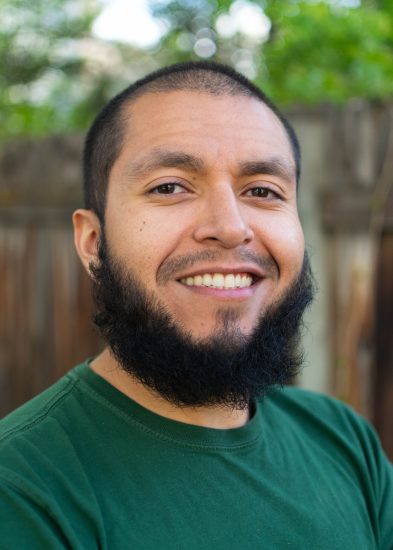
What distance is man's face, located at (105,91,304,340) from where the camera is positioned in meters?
2.08

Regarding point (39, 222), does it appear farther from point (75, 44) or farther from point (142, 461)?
point (75, 44)

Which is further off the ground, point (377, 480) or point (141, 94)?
point (141, 94)

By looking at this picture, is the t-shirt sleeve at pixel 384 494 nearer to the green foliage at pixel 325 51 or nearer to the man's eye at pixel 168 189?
the man's eye at pixel 168 189

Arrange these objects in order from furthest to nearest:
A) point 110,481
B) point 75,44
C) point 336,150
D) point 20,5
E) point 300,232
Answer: point 75,44
point 20,5
point 336,150
point 300,232
point 110,481

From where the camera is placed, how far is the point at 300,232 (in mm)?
2303

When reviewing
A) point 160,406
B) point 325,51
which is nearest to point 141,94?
point 160,406

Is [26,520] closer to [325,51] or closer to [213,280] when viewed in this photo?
[213,280]

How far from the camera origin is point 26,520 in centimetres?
167

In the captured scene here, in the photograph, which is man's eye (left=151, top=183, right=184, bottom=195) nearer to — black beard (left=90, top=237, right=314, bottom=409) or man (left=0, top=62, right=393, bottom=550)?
man (left=0, top=62, right=393, bottom=550)

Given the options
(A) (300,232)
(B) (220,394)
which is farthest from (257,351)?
(A) (300,232)

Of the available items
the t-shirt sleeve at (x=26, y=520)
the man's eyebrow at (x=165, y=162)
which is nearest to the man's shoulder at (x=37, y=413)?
the t-shirt sleeve at (x=26, y=520)

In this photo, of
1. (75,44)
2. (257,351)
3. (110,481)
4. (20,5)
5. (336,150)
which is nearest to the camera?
(110,481)

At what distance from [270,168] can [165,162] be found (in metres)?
0.32

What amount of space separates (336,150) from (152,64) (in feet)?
15.5
